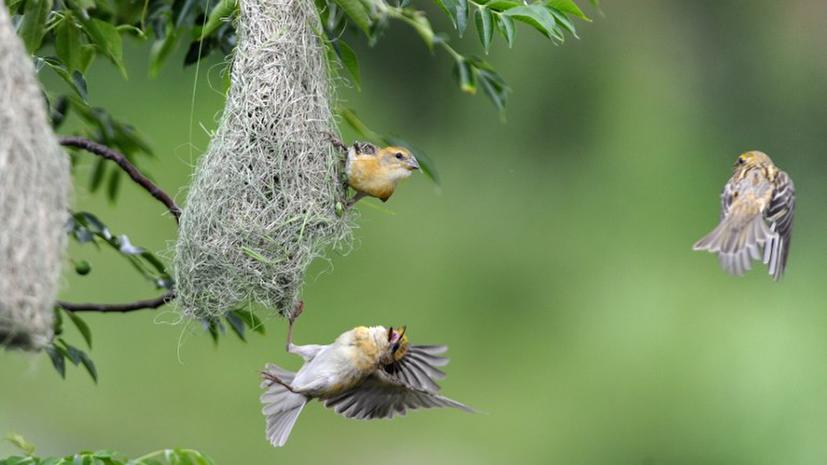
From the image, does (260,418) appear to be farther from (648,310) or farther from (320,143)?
(320,143)

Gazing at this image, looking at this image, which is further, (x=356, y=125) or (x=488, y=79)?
(x=488, y=79)

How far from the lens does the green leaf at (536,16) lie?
119 inches

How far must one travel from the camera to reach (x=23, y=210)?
8.04ft

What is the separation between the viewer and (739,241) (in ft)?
12.2

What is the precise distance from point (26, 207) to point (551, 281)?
6.45 metres

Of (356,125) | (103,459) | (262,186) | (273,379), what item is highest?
(356,125)

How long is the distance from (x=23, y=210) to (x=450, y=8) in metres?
1.20

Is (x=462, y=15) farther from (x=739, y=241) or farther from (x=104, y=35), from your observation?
(x=739, y=241)

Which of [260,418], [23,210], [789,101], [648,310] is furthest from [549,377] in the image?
[23,210]

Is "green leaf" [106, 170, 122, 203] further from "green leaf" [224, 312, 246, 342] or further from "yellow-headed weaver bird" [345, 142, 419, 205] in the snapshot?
"yellow-headed weaver bird" [345, 142, 419, 205]

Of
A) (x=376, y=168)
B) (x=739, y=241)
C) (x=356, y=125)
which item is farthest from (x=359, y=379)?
(x=739, y=241)

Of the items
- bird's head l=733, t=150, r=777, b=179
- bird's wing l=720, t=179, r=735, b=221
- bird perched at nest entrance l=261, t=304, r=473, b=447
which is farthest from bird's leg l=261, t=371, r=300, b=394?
bird's head l=733, t=150, r=777, b=179

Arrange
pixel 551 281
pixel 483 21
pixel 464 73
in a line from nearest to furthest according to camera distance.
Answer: pixel 483 21 < pixel 464 73 < pixel 551 281

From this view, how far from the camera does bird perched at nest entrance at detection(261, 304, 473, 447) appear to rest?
135 inches
